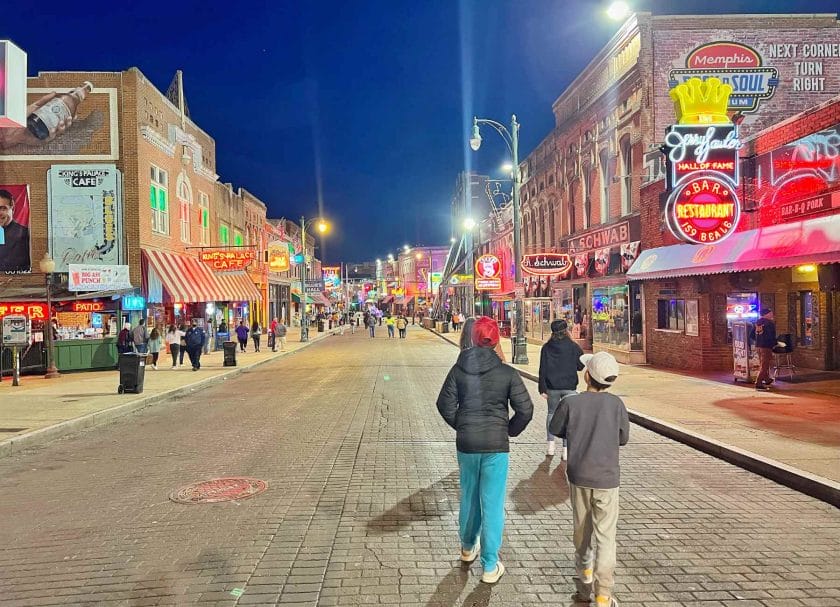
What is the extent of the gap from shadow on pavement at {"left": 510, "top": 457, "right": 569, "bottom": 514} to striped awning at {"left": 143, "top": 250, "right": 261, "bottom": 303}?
1936cm

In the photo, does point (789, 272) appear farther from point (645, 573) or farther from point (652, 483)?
point (645, 573)

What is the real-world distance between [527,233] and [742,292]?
21.2 metres

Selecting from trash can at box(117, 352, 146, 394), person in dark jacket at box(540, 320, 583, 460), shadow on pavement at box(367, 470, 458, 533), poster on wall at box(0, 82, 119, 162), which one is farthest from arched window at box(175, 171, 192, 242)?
shadow on pavement at box(367, 470, 458, 533)

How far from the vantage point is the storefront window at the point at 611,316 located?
21.6 meters

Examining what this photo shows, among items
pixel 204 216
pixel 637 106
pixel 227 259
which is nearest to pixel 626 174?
pixel 637 106

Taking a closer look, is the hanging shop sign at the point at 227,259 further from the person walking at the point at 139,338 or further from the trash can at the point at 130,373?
the trash can at the point at 130,373

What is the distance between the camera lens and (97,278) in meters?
20.8

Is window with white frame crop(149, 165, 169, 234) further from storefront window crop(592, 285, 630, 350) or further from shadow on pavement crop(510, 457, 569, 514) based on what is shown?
shadow on pavement crop(510, 457, 569, 514)

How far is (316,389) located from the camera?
53.1 feet

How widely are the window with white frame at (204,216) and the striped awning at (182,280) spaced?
88.6 inches

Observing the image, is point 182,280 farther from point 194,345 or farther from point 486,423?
point 486,423

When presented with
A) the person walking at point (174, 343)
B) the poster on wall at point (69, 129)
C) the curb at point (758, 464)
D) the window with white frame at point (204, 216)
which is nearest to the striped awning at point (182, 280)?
the person walking at point (174, 343)

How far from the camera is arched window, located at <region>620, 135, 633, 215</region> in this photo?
21.8 metres

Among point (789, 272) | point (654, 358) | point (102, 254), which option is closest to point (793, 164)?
point (789, 272)
